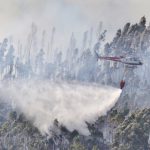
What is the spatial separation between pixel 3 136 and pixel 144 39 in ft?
146

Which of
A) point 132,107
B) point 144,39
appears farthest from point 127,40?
point 132,107

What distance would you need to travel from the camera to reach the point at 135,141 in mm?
119625

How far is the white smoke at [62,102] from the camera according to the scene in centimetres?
12306

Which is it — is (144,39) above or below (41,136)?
above

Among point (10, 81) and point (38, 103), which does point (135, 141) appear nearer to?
point (38, 103)

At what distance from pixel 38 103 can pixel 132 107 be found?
21525 mm

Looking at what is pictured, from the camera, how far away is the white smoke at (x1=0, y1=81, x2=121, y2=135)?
123062mm

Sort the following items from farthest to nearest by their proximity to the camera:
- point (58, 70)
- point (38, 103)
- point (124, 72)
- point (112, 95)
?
point (58, 70) < point (124, 72) < point (38, 103) < point (112, 95)

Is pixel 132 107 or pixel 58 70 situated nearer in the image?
pixel 132 107

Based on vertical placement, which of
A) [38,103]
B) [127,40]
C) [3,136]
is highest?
[127,40]

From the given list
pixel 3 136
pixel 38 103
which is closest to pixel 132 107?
pixel 38 103

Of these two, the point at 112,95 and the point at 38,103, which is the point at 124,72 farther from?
the point at 112,95

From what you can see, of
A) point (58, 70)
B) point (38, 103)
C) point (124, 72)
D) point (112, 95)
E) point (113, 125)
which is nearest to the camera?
point (112, 95)

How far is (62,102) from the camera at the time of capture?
133 meters
